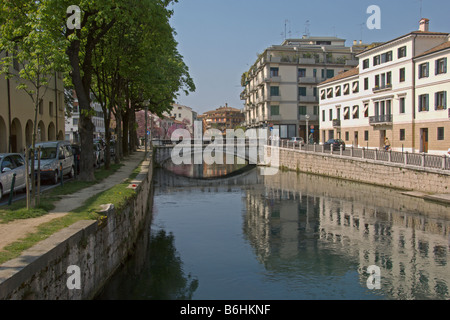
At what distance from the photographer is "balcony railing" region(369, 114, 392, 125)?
4262 centimetres

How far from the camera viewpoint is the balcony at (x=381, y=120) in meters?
42.6

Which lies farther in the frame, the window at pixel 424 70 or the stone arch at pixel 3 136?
the window at pixel 424 70

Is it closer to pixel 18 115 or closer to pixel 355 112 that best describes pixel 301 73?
pixel 355 112

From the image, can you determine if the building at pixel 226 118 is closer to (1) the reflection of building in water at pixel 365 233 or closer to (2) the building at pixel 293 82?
(2) the building at pixel 293 82

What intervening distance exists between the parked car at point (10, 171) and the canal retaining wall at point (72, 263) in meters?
4.52

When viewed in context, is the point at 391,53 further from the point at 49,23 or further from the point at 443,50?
the point at 49,23

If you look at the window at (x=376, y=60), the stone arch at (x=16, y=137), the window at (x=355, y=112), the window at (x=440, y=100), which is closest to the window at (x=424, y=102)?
the window at (x=440, y=100)

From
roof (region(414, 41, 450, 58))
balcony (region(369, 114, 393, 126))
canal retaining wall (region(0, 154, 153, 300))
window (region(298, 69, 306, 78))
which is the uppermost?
window (region(298, 69, 306, 78))

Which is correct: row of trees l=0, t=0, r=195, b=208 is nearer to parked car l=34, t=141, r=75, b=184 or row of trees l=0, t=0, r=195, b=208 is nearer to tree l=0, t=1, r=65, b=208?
tree l=0, t=1, r=65, b=208

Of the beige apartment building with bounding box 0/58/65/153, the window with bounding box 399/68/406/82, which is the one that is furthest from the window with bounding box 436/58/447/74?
the beige apartment building with bounding box 0/58/65/153

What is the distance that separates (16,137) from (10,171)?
14.8 meters

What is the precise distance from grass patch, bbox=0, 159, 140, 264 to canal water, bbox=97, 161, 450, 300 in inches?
78.0

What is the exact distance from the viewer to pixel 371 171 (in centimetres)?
3058

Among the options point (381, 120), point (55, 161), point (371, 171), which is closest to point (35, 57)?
point (55, 161)
